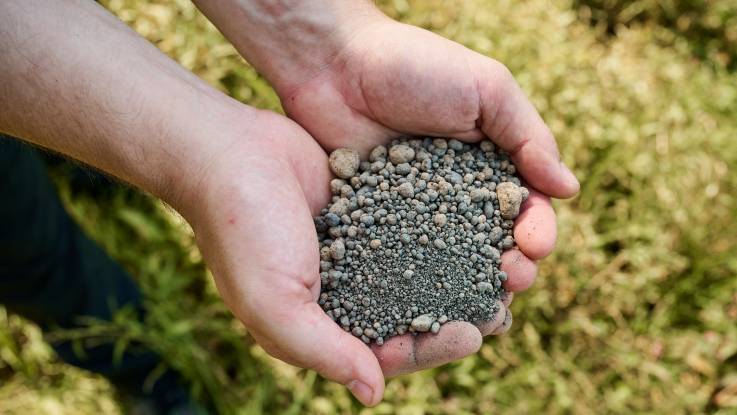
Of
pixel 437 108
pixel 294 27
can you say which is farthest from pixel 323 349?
pixel 294 27

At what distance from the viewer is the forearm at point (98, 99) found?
1449mm

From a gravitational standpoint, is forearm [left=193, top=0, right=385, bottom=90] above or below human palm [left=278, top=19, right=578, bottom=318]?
above

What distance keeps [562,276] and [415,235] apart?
113 cm

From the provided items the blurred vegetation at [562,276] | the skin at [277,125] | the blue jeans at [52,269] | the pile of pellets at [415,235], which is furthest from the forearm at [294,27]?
the blurred vegetation at [562,276]

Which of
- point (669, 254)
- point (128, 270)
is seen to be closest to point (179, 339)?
point (128, 270)

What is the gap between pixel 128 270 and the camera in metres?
2.72

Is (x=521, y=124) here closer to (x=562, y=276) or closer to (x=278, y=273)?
(x=278, y=273)

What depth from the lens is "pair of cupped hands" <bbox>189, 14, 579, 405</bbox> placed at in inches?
54.4

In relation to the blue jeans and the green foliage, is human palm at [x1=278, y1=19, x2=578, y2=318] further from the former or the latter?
the green foliage

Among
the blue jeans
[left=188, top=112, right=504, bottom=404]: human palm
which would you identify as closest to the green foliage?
[left=188, top=112, right=504, bottom=404]: human palm

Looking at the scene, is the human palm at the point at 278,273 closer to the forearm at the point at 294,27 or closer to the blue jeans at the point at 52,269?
the forearm at the point at 294,27

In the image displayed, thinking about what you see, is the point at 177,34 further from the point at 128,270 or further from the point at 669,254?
the point at 669,254

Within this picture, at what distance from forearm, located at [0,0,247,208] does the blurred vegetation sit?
1028 millimetres

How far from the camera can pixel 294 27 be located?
1.90 meters
